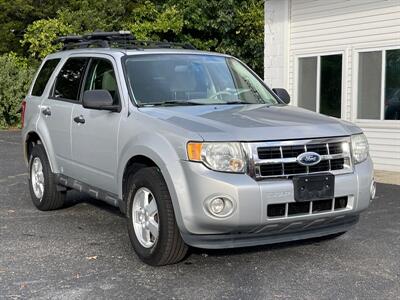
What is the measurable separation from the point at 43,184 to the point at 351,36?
741cm

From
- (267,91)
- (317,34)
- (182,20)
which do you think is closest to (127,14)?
(182,20)

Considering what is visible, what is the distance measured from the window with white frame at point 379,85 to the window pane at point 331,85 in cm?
55

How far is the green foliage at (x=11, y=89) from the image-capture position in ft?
71.6

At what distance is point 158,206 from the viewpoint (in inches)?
187

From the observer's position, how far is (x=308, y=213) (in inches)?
184

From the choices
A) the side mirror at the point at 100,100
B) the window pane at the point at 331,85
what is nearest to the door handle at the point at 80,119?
the side mirror at the point at 100,100

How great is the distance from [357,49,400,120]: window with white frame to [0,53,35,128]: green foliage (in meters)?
14.2

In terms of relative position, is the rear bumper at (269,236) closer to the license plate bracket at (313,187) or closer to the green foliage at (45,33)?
the license plate bracket at (313,187)

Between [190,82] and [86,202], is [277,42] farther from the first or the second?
[190,82]

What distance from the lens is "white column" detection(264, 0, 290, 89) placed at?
1337 cm

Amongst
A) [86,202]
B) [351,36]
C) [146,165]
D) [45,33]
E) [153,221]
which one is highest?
[45,33]

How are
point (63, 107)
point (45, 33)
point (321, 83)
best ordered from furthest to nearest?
1. point (45, 33)
2. point (321, 83)
3. point (63, 107)

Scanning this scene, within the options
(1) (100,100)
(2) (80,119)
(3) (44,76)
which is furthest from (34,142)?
(1) (100,100)

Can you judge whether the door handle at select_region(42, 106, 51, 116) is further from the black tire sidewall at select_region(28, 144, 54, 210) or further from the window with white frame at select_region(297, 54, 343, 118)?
the window with white frame at select_region(297, 54, 343, 118)
